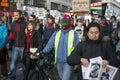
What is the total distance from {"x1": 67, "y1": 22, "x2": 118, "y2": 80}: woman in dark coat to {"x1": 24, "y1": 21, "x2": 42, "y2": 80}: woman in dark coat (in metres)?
3.44

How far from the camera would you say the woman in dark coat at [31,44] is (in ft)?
30.4

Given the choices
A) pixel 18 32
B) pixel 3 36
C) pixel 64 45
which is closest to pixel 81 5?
pixel 18 32

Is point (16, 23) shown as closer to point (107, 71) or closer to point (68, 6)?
point (107, 71)

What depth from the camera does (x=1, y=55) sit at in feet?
33.4

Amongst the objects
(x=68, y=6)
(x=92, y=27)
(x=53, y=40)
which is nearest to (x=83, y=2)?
(x=53, y=40)

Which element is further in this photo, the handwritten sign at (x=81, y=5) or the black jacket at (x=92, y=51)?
the handwritten sign at (x=81, y=5)

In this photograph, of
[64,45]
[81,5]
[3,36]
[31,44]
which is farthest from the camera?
[81,5]

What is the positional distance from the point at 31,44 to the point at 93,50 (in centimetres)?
412

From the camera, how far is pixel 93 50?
5574mm

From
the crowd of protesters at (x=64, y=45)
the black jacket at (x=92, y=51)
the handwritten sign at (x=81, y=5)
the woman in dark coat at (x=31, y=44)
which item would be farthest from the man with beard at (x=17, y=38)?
the handwritten sign at (x=81, y=5)

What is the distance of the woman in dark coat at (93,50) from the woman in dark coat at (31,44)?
3439 mm

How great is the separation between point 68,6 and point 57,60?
11406 centimetres

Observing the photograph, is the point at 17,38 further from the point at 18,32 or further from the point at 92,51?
the point at 92,51

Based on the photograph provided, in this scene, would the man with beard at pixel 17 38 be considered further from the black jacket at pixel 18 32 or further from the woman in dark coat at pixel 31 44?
the woman in dark coat at pixel 31 44
